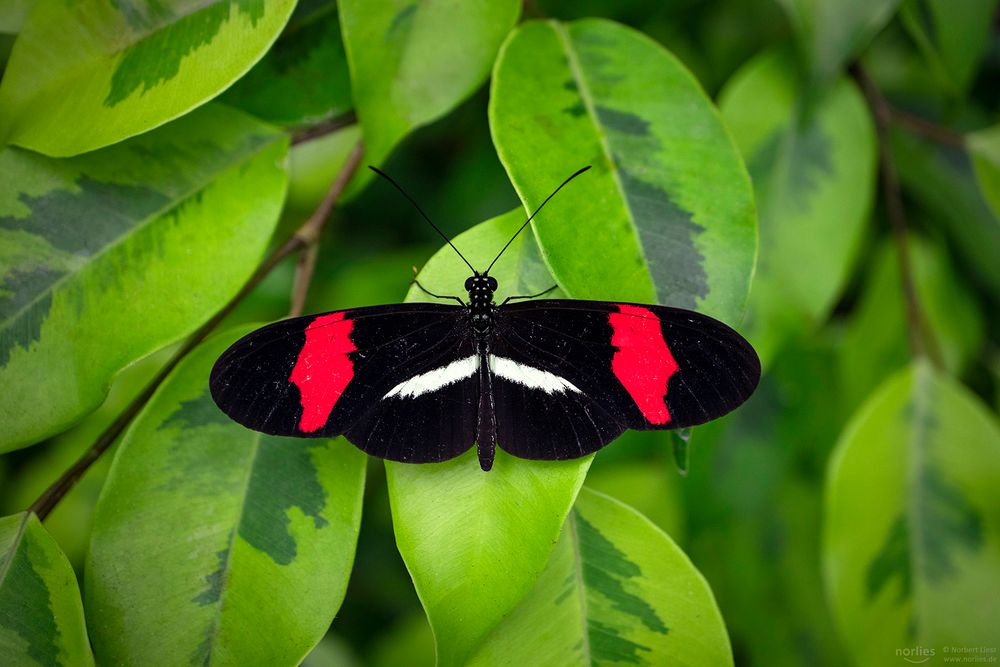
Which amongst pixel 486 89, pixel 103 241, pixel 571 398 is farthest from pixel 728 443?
pixel 103 241

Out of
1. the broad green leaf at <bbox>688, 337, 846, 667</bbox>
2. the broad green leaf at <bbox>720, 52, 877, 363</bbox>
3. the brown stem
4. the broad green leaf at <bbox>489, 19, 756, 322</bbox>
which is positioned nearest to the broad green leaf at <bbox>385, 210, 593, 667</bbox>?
the broad green leaf at <bbox>489, 19, 756, 322</bbox>

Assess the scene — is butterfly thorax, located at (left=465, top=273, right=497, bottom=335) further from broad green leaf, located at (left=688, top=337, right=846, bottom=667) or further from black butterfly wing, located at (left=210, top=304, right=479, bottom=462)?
broad green leaf, located at (left=688, top=337, right=846, bottom=667)

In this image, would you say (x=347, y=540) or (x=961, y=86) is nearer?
(x=347, y=540)

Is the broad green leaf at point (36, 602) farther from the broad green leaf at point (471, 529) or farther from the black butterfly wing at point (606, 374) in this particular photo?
the black butterfly wing at point (606, 374)

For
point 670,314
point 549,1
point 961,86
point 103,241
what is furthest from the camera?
point 549,1

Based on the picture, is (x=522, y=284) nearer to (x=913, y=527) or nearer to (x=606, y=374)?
(x=606, y=374)

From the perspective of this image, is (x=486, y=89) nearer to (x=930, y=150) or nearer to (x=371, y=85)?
(x=371, y=85)
